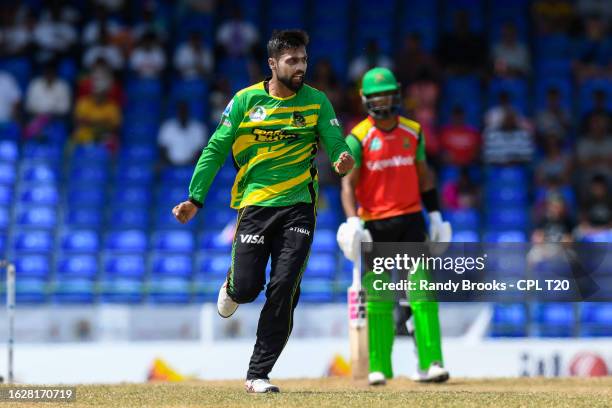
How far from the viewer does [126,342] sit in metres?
14.2

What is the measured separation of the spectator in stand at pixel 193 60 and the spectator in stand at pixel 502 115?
4455 millimetres

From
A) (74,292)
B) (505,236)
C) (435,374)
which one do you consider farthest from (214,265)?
(435,374)

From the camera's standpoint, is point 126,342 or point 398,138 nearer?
point 398,138

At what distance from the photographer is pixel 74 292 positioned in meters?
15.3

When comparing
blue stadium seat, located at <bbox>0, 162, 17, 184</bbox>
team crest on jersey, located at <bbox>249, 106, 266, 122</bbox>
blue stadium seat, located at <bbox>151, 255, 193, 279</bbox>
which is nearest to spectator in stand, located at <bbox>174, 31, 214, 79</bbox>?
blue stadium seat, located at <bbox>0, 162, 17, 184</bbox>

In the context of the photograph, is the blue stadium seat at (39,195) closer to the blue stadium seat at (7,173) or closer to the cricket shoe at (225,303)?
the blue stadium seat at (7,173)

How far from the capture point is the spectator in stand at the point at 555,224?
15586 mm

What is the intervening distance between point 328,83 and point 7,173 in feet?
16.0

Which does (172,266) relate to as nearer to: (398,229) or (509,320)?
(509,320)

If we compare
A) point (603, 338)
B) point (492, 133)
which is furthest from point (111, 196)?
point (603, 338)

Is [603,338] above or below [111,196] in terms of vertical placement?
below

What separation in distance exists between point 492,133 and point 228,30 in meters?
4.66

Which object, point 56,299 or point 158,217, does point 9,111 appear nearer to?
point 158,217

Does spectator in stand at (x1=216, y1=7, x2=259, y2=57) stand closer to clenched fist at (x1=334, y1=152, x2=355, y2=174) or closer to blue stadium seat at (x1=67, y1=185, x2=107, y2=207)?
blue stadium seat at (x1=67, y1=185, x2=107, y2=207)
